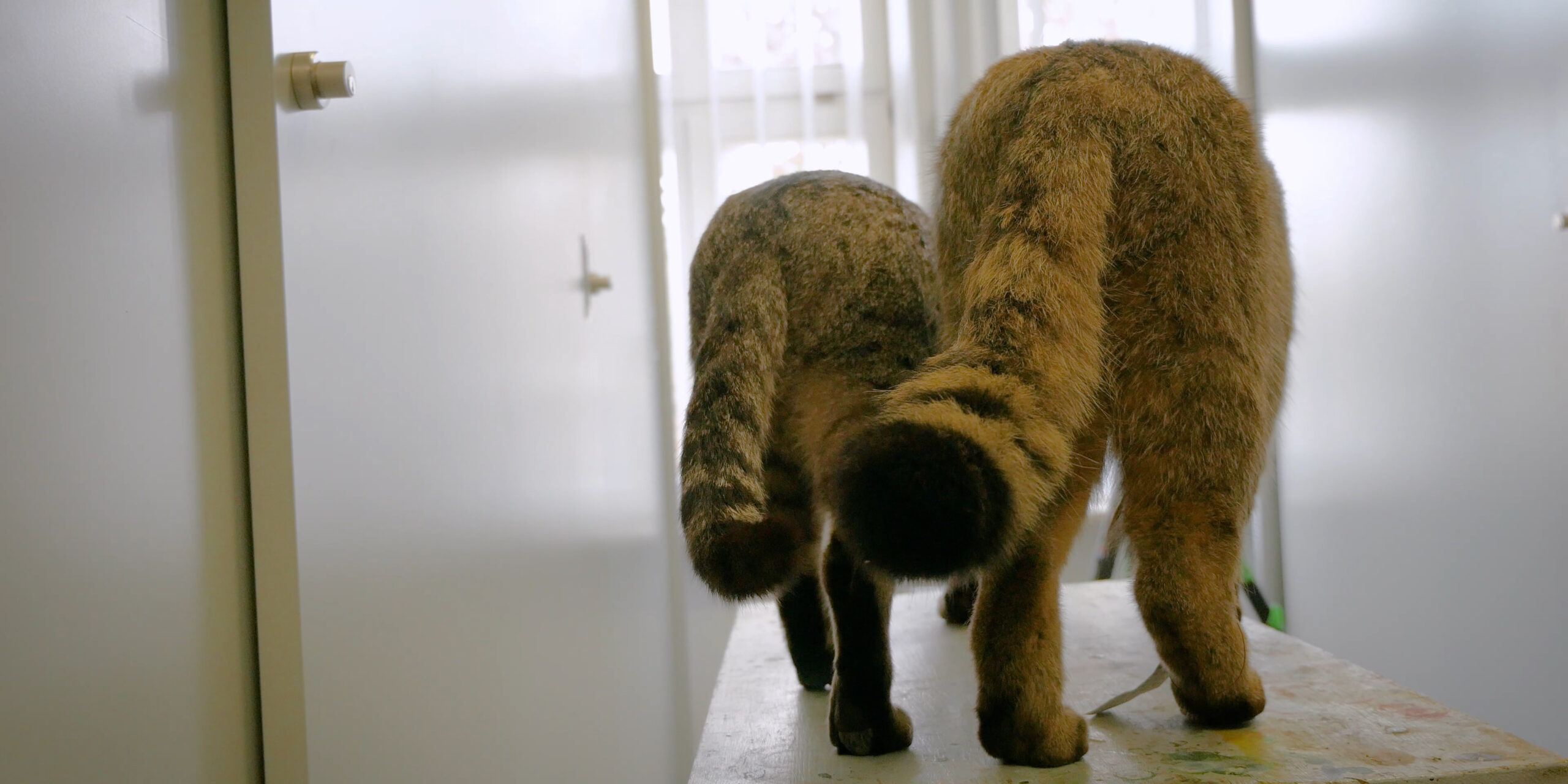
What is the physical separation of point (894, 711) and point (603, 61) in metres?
1.64

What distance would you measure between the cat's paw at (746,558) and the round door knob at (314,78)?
46cm

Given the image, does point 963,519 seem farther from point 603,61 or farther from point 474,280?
point 603,61

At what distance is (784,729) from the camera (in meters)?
1.16

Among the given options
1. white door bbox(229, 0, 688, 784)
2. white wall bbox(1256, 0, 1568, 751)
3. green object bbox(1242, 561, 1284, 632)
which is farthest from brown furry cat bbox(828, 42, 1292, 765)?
green object bbox(1242, 561, 1284, 632)

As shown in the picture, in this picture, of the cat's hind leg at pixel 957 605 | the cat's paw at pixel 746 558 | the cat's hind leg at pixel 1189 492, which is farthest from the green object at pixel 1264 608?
the cat's paw at pixel 746 558

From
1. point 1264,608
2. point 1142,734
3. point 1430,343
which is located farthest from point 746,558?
point 1430,343

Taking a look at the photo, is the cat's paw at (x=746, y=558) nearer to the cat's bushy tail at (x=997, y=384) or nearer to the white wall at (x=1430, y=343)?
the cat's bushy tail at (x=997, y=384)

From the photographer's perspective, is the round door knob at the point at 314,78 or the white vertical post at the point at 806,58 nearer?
the round door knob at the point at 314,78

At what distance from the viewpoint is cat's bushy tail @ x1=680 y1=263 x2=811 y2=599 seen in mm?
835

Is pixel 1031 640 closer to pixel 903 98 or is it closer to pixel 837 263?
pixel 837 263

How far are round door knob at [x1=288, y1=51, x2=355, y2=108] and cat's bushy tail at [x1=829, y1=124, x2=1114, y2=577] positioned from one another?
502 mm

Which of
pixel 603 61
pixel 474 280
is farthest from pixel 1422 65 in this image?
pixel 474 280

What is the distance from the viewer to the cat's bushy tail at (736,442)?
83cm

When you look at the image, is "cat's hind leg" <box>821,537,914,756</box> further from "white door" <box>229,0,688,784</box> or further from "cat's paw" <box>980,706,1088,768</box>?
"white door" <box>229,0,688,784</box>
